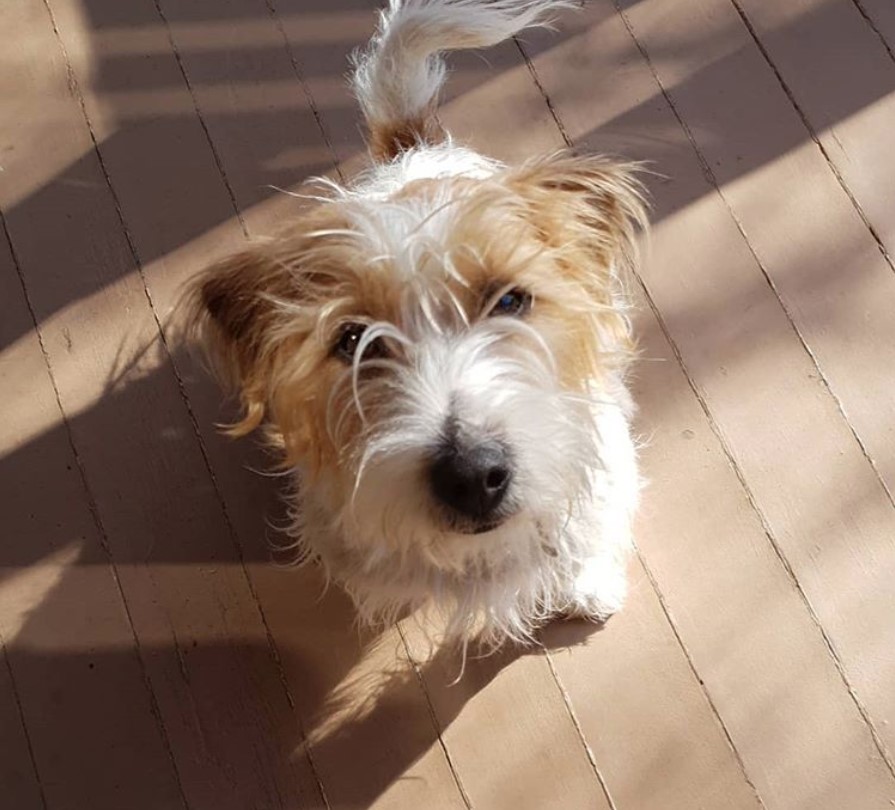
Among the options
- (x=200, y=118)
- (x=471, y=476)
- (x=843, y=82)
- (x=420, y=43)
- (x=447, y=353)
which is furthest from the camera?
(x=200, y=118)

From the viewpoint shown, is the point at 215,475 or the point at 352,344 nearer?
the point at 352,344

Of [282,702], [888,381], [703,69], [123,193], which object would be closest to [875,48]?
[703,69]

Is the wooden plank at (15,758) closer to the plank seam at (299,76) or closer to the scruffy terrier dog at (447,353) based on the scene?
the scruffy terrier dog at (447,353)

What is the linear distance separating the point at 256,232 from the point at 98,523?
0.88 metres

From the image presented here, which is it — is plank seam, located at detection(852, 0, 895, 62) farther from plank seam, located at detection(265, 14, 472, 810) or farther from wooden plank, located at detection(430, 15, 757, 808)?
wooden plank, located at detection(430, 15, 757, 808)

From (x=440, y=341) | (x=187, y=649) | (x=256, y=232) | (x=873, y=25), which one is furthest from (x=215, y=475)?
(x=873, y=25)

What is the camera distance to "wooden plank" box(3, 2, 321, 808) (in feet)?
8.50

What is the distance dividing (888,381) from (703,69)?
40.1 inches

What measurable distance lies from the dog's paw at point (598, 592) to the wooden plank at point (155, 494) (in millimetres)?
718

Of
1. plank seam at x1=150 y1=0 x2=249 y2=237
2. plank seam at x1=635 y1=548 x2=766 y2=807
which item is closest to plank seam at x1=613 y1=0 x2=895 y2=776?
plank seam at x1=635 y1=548 x2=766 y2=807

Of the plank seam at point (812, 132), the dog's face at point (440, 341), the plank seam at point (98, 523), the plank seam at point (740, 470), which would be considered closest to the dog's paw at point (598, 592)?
the plank seam at point (740, 470)

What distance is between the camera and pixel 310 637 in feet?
8.77

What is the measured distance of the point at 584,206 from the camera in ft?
6.60

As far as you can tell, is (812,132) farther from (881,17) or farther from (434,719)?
(434,719)
